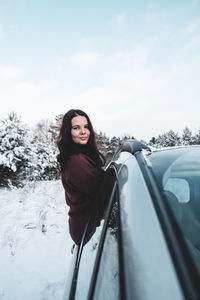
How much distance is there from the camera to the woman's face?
2.01m

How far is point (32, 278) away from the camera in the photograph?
9.18 ft

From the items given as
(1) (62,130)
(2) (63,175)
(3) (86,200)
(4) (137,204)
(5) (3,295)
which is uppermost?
(1) (62,130)

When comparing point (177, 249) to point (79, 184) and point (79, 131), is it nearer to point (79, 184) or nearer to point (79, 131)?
point (79, 184)

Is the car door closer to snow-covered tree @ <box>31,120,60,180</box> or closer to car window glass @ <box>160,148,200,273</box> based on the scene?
car window glass @ <box>160,148,200,273</box>

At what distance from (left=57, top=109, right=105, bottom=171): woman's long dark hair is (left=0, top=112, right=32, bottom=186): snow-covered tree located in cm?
535

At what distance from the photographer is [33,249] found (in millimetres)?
3520

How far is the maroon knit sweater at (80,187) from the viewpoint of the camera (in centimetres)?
148

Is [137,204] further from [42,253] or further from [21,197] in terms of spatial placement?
[21,197]

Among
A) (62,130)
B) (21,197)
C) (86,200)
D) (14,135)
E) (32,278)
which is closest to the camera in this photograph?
(86,200)

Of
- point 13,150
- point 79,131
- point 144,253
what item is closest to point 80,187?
point 79,131

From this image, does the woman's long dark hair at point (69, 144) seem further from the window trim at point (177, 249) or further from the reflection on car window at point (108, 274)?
the window trim at point (177, 249)

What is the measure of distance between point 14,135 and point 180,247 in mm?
7608

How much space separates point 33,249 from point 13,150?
4488mm

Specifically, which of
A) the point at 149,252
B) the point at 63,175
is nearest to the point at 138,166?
the point at 149,252
